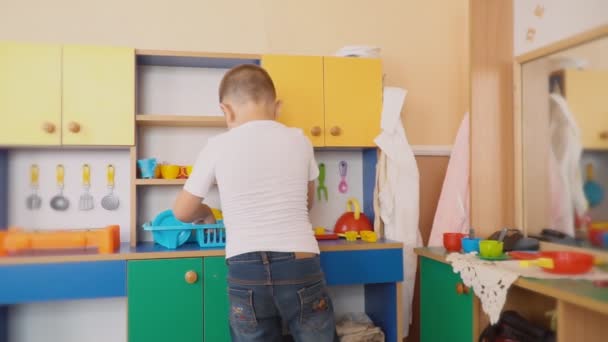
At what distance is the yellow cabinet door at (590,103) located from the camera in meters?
1.73

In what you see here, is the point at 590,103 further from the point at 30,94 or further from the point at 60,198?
the point at 60,198

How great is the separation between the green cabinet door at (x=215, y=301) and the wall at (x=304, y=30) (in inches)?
45.4

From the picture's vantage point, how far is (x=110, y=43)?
8.04 feet

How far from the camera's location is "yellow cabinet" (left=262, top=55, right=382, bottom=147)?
2340 millimetres

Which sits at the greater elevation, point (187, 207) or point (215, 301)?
point (187, 207)

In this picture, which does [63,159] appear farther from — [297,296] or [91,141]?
[297,296]

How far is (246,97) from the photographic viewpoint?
5.55ft

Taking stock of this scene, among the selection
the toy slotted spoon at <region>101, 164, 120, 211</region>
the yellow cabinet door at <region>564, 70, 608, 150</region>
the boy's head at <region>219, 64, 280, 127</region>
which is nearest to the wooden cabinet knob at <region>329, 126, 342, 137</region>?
the boy's head at <region>219, 64, 280, 127</region>

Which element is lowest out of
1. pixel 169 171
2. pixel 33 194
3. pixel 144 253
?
pixel 144 253

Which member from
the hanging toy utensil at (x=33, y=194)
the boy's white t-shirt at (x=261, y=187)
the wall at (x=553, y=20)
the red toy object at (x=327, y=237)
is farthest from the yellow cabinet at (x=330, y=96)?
the hanging toy utensil at (x=33, y=194)

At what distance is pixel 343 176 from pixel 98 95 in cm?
130

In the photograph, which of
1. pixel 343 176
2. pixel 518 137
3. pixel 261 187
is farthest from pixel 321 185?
pixel 261 187

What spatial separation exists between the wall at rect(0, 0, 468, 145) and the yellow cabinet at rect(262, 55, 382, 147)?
312 mm

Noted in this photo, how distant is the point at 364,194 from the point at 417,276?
1.71ft
